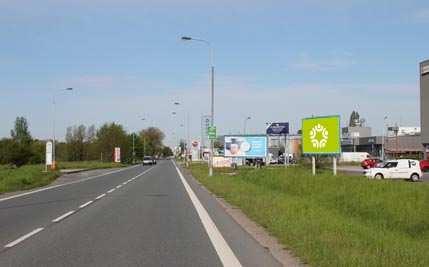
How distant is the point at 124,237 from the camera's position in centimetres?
1322

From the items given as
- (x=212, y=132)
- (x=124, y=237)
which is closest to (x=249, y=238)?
(x=124, y=237)

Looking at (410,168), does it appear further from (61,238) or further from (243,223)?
(61,238)

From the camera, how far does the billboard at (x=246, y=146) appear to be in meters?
69.5

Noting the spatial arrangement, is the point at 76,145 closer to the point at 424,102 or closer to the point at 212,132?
the point at 424,102

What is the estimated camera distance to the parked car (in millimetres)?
47344

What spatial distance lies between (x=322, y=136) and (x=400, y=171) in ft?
45.1

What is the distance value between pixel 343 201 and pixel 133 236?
9.35 metres

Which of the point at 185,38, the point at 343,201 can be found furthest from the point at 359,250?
the point at 185,38

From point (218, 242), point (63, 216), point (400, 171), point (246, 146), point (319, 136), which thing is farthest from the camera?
point (246, 146)

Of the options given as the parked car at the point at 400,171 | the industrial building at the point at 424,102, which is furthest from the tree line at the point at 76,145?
the parked car at the point at 400,171

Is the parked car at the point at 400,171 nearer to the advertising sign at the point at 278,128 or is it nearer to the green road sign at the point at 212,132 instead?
the green road sign at the point at 212,132

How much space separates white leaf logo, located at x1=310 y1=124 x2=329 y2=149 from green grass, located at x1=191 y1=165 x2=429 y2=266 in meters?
8.58

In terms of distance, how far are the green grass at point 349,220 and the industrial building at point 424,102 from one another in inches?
2827

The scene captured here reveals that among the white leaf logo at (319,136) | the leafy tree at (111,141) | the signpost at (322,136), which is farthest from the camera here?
the leafy tree at (111,141)
